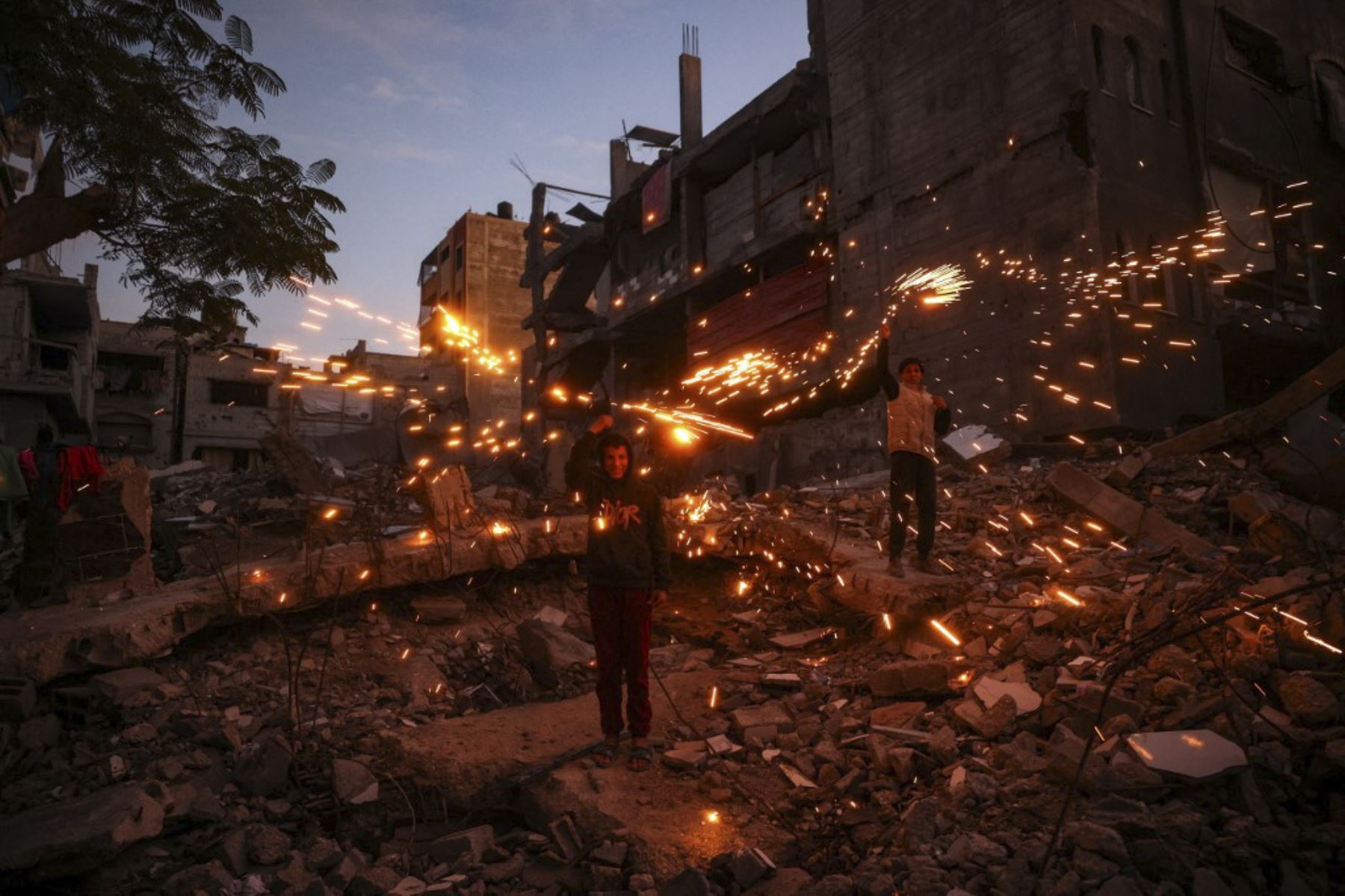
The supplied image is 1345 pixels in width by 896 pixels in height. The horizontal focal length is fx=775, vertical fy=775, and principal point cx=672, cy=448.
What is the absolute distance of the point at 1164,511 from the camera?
677cm

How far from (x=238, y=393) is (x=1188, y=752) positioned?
126 ft

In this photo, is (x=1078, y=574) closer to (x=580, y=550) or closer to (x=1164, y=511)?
(x=1164, y=511)

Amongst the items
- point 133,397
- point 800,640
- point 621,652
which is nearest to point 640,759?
point 621,652

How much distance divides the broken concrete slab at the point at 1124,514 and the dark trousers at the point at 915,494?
1.69 metres

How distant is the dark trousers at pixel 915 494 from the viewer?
19.9ft

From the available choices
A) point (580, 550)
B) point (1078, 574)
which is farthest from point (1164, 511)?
point (580, 550)

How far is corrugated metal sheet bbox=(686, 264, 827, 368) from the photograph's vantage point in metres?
13.8

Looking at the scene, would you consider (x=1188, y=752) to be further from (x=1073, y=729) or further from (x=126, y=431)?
(x=126, y=431)

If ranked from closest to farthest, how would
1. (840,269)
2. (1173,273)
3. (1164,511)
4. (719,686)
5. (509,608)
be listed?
(719,686) → (1164,511) → (509,608) → (1173,273) → (840,269)

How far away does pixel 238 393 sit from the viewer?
34.8 metres

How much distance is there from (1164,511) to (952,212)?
6.14 meters

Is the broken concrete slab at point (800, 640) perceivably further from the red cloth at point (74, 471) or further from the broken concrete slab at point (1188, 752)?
the red cloth at point (74, 471)

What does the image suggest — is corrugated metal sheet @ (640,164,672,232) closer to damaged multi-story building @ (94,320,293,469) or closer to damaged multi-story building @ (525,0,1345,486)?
damaged multi-story building @ (525,0,1345,486)

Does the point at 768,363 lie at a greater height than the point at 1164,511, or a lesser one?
greater
